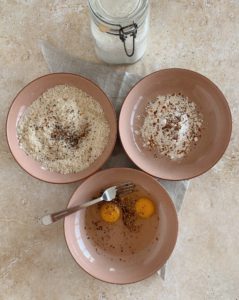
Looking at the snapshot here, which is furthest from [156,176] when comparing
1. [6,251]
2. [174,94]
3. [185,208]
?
[6,251]

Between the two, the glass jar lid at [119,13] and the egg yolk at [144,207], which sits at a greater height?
the glass jar lid at [119,13]

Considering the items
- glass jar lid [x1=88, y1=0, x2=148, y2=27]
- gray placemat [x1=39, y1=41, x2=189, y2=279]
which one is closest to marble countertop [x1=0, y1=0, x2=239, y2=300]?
gray placemat [x1=39, y1=41, x2=189, y2=279]

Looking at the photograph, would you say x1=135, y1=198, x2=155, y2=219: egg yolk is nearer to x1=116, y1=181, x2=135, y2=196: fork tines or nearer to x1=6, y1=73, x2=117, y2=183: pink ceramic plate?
x1=116, y1=181, x2=135, y2=196: fork tines

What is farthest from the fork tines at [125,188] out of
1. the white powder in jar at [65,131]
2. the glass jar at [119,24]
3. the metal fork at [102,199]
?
the glass jar at [119,24]

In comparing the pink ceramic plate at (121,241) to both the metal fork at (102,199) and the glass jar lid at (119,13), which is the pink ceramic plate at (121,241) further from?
the glass jar lid at (119,13)

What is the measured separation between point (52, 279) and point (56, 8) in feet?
2.82

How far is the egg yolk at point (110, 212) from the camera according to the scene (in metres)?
1.50

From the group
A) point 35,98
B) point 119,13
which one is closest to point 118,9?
point 119,13

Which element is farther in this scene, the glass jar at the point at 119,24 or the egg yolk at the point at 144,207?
the egg yolk at the point at 144,207

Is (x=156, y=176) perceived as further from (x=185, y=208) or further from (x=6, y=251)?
(x=6, y=251)

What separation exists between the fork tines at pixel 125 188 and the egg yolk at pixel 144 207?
43 mm

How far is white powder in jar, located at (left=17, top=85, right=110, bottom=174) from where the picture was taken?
1497 millimetres

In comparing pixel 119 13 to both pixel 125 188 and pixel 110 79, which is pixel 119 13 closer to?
Result: pixel 110 79

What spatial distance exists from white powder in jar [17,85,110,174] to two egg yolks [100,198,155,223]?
0.14 metres
